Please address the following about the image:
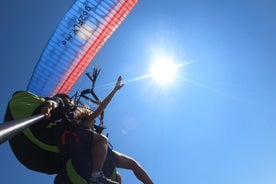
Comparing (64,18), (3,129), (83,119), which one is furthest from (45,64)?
(3,129)

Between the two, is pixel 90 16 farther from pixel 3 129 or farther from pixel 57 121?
pixel 3 129

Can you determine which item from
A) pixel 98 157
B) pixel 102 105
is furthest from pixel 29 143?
pixel 102 105

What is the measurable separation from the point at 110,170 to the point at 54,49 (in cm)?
556

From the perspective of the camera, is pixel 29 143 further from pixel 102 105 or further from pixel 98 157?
pixel 102 105

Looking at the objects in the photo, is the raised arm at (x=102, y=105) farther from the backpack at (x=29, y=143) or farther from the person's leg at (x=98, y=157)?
the backpack at (x=29, y=143)

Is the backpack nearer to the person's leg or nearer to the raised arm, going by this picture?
the person's leg

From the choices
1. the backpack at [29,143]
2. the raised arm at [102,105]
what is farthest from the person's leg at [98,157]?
the raised arm at [102,105]

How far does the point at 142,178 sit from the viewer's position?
4414mm

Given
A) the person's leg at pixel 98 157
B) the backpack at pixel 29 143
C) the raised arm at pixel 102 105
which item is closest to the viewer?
the person's leg at pixel 98 157

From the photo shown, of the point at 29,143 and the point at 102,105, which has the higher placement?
the point at 102,105

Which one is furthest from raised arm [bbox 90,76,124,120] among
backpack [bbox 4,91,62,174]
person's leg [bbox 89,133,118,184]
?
backpack [bbox 4,91,62,174]

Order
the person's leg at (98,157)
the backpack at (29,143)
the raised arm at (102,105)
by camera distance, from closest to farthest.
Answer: the person's leg at (98,157) → the backpack at (29,143) → the raised arm at (102,105)

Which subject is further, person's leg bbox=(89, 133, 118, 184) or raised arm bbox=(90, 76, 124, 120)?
raised arm bbox=(90, 76, 124, 120)

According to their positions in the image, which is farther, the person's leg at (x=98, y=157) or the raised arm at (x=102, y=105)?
the raised arm at (x=102, y=105)
